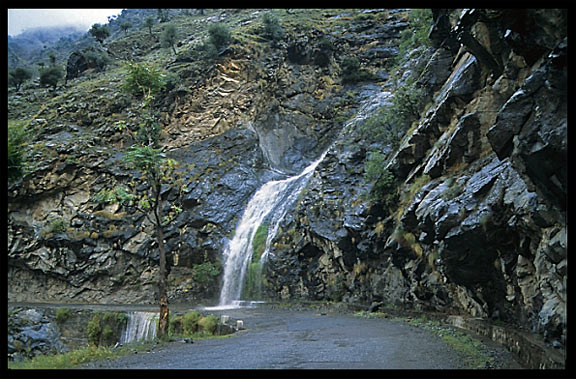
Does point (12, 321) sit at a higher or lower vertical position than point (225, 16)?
lower

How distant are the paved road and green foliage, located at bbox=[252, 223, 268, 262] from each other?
41.0 feet

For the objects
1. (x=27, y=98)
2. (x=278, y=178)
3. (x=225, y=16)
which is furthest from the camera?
(x=225, y=16)

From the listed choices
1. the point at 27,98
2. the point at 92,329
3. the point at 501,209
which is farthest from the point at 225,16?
the point at 501,209

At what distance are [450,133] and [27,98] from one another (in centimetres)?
4796

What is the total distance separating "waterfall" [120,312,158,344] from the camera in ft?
65.7

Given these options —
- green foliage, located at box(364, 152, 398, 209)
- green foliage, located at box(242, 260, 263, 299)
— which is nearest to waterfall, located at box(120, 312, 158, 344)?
green foliage, located at box(242, 260, 263, 299)

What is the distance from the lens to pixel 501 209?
11.9 metres

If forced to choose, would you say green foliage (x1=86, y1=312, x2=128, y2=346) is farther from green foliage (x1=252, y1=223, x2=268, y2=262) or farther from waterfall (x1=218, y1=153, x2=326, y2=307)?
green foliage (x1=252, y1=223, x2=268, y2=262)

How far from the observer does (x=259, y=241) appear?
3020cm

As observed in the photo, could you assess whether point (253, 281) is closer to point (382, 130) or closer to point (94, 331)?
point (94, 331)

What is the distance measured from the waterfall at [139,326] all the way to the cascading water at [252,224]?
6998 millimetres

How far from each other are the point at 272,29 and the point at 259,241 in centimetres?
2557

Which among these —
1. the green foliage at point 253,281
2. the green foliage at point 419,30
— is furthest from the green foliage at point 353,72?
the green foliage at point 253,281
